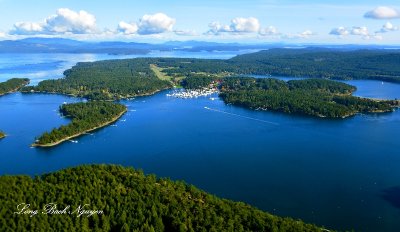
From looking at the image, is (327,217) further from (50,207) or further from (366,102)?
(366,102)

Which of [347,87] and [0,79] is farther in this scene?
[0,79]

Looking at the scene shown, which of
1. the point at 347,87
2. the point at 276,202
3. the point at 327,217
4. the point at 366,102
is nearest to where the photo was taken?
the point at 327,217

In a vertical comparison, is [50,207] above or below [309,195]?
above

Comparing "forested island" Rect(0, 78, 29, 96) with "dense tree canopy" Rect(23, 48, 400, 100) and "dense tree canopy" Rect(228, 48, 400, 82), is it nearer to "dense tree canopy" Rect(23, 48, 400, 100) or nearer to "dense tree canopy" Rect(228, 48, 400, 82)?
"dense tree canopy" Rect(23, 48, 400, 100)

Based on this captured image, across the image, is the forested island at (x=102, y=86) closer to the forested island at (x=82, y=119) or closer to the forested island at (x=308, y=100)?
the forested island at (x=82, y=119)

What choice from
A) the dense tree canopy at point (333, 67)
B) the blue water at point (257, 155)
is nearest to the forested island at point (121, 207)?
the blue water at point (257, 155)

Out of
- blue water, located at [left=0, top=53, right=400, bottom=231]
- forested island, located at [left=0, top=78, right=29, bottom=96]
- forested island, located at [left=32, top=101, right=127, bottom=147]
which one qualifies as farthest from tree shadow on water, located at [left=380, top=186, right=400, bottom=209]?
forested island, located at [left=0, top=78, right=29, bottom=96]

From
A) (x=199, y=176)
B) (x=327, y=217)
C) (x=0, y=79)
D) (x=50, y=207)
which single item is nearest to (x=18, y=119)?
(x=199, y=176)
